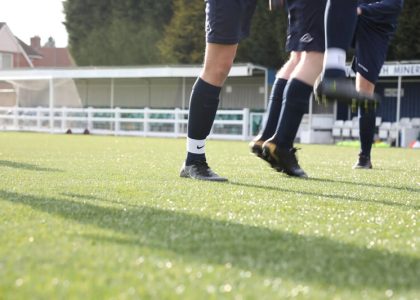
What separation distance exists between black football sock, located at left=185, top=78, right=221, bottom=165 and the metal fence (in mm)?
15078

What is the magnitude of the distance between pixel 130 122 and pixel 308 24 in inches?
702

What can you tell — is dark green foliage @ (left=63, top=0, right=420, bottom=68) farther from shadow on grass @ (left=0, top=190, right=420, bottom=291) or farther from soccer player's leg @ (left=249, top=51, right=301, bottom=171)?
shadow on grass @ (left=0, top=190, right=420, bottom=291)

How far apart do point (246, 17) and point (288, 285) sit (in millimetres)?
2698

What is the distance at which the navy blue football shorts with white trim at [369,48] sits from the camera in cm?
564

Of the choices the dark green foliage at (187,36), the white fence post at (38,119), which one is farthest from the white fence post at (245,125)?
the dark green foliage at (187,36)

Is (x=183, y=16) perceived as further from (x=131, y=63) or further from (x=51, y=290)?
(x=51, y=290)

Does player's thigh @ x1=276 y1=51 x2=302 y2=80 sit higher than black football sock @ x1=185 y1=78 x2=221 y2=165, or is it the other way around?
player's thigh @ x1=276 y1=51 x2=302 y2=80

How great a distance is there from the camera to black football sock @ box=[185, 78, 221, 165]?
13.0ft

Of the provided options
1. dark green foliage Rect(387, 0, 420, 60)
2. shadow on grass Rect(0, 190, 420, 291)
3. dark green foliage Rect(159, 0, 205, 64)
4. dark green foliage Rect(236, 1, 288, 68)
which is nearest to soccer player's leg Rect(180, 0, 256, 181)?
shadow on grass Rect(0, 190, 420, 291)

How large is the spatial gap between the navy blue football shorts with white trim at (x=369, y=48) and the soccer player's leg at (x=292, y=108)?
1.64m

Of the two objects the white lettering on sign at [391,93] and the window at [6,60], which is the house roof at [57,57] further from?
the white lettering on sign at [391,93]

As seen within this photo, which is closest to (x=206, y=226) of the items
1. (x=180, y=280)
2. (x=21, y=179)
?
(x=180, y=280)

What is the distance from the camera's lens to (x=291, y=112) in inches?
161

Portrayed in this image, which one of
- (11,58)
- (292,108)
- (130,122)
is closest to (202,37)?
(130,122)
